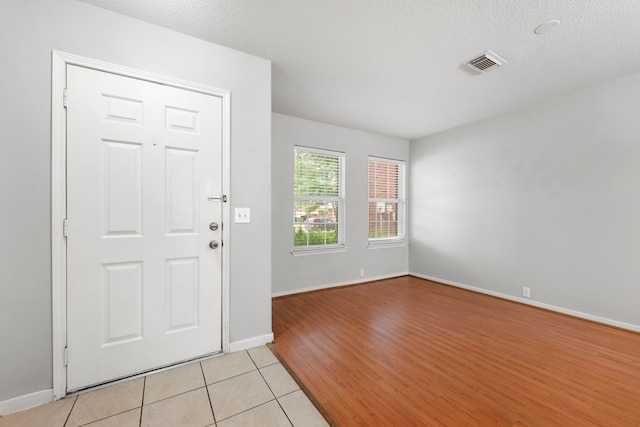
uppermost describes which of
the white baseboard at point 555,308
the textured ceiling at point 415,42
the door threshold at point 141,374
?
the textured ceiling at point 415,42

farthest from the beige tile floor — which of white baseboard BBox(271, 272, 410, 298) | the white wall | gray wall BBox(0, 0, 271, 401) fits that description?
the white wall

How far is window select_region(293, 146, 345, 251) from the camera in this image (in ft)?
13.1

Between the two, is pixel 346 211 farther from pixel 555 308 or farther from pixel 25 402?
pixel 25 402

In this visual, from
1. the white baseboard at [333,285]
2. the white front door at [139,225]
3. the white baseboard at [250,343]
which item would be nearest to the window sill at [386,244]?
the white baseboard at [333,285]

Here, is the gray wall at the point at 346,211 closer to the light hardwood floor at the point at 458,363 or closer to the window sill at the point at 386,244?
the window sill at the point at 386,244

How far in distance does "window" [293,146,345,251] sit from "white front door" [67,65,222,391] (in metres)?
1.90

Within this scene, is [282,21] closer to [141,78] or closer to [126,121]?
[141,78]

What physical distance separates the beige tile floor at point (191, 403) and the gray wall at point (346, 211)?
6.14 feet

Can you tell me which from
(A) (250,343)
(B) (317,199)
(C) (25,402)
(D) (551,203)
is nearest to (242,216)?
(A) (250,343)

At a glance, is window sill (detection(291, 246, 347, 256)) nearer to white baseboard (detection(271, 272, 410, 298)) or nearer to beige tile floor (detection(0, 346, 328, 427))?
white baseboard (detection(271, 272, 410, 298))

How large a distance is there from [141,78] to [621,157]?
15.2ft

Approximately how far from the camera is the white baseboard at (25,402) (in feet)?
5.00

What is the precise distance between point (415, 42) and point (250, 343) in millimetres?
2952

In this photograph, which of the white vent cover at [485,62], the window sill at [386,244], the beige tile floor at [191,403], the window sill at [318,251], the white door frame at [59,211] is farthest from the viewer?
the window sill at [386,244]
